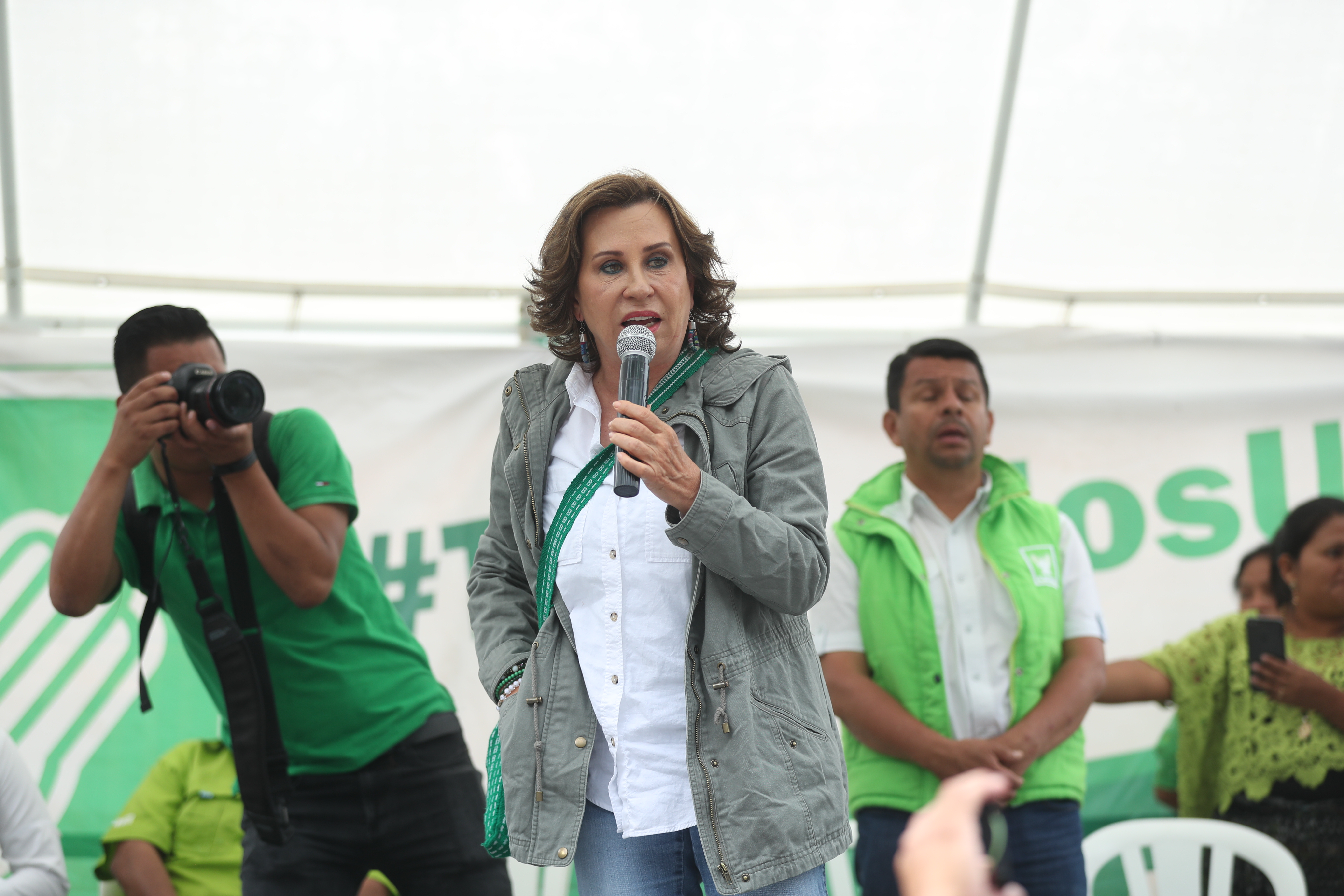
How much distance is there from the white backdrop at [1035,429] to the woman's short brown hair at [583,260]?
73.5 inches

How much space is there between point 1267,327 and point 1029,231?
3.12ft

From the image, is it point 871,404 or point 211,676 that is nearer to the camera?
point 211,676

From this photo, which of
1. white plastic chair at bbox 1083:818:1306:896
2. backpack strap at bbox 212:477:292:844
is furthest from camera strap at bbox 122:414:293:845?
white plastic chair at bbox 1083:818:1306:896

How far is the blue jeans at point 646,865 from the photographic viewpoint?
168cm

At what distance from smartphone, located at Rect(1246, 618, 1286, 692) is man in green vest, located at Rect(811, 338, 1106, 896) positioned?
1.56 feet

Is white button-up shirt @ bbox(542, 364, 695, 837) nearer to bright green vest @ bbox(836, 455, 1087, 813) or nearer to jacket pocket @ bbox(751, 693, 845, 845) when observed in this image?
jacket pocket @ bbox(751, 693, 845, 845)

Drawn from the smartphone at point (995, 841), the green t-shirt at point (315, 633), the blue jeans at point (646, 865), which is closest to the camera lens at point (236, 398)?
the green t-shirt at point (315, 633)

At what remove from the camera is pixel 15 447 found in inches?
146

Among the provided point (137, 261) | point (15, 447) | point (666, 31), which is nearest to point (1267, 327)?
point (666, 31)

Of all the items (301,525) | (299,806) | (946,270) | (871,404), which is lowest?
(299,806)

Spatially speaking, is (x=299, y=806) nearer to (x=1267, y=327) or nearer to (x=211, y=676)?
(x=211, y=676)

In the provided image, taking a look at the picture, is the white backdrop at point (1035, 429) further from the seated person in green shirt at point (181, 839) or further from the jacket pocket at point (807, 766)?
the jacket pocket at point (807, 766)

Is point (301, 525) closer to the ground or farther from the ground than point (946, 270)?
closer to the ground

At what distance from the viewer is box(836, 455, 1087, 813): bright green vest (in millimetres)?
2992
